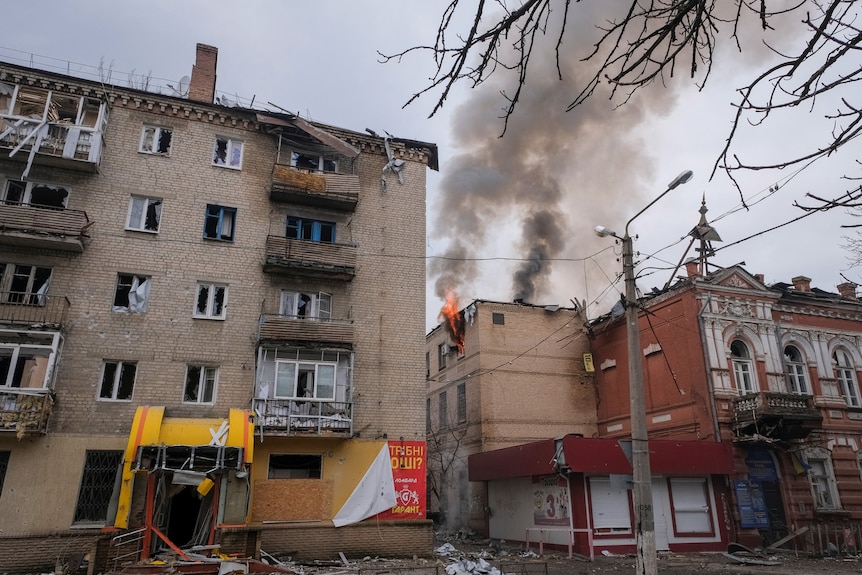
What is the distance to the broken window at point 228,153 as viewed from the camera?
23141 mm

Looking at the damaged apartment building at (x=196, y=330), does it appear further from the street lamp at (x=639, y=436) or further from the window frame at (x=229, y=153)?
the street lamp at (x=639, y=436)

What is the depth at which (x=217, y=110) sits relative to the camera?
23328mm

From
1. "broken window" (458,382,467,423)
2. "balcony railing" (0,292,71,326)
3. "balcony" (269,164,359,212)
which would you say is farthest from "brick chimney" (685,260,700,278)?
"balcony railing" (0,292,71,326)

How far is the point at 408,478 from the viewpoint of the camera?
21156 millimetres

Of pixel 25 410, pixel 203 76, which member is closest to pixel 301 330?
pixel 25 410

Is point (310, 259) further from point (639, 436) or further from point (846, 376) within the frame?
point (846, 376)

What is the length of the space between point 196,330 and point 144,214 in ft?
15.8

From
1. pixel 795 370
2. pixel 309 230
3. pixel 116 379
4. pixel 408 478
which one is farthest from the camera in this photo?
pixel 795 370

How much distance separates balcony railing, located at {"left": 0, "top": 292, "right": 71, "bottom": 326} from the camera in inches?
743

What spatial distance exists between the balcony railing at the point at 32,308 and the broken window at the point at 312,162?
9899 millimetres

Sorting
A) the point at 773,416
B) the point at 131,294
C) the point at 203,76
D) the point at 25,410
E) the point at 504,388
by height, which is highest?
the point at 203,76

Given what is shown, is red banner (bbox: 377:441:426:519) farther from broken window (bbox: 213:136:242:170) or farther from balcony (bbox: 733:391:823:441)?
balcony (bbox: 733:391:823:441)

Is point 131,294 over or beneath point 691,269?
beneath

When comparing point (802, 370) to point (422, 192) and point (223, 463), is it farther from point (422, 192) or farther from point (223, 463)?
point (223, 463)
